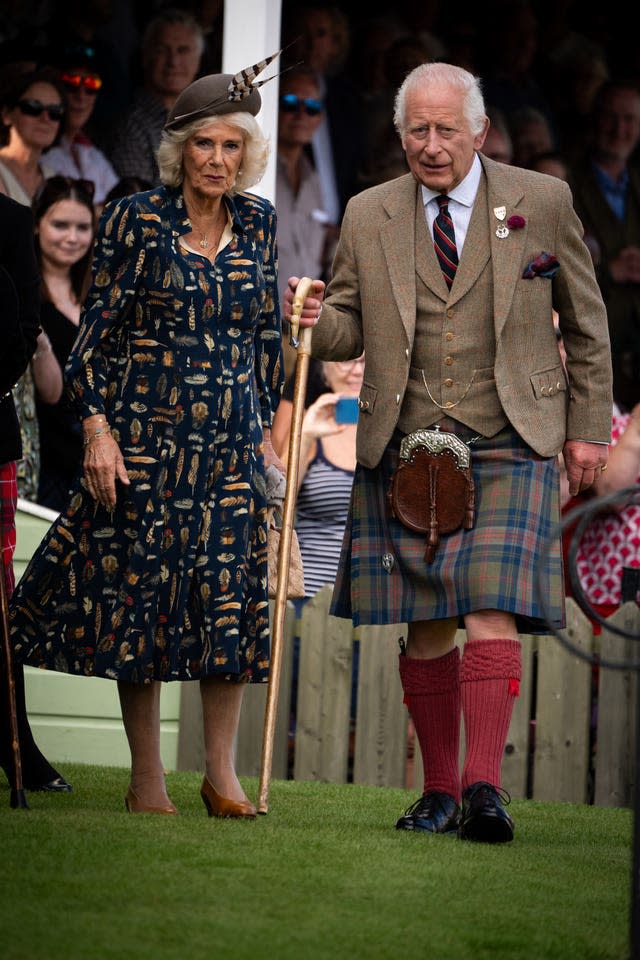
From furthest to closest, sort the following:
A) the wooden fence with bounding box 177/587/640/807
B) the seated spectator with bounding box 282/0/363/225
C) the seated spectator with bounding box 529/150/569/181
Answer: the seated spectator with bounding box 529/150/569/181 < the seated spectator with bounding box 282/0/363/225 < the wooden fence with bounding box 177/587/640/807

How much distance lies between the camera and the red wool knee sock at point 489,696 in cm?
463

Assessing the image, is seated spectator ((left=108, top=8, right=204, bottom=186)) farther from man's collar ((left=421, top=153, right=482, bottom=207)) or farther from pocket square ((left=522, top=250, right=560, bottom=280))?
pocket square ((left=522, top=250, right=560, bottom=280))

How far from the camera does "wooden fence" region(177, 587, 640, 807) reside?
→ 21.6 feet

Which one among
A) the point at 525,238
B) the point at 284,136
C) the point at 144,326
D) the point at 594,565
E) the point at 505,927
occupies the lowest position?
the point at 505,927

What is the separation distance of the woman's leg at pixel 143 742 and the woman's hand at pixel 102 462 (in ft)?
1.70

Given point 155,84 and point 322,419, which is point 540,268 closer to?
point 322,419

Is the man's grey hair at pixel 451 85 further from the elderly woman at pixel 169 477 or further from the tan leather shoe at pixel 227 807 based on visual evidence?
the tan leather shoe at pixel 227 807

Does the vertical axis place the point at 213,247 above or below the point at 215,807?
above

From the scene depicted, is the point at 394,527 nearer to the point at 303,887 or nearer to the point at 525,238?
the point at 525,238

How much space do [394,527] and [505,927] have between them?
1.69 metres

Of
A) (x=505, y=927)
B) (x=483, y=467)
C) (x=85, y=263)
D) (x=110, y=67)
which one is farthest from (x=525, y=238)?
(x=110, y=67)

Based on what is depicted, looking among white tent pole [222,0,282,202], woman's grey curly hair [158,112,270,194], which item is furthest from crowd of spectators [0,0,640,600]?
woman's grey curly hair [158,112,270,194]

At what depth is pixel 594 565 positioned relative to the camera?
7434 millimetres

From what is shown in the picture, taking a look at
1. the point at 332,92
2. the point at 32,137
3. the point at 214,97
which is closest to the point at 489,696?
the point at 214,97
